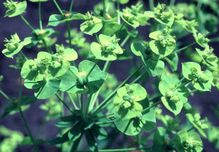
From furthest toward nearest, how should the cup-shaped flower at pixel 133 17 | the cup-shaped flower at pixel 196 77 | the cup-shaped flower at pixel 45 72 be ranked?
the cup-shaped flower at pixel 133 17 < the cup-shaped flower at pixel 196 77 < the cup-shaped flower at pixel 45 72

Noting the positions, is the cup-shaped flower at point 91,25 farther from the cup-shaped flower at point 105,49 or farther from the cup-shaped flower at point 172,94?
the cup-shaped flower at point 172,94

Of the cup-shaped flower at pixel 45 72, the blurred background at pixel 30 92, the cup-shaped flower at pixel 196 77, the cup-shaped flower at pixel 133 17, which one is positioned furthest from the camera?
the blurred background at pixel 30 92

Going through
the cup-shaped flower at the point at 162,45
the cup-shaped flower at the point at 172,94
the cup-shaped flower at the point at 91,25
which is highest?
the cup-shaped flower at the point at 91,25

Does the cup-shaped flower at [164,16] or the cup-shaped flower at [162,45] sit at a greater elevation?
the cup-shaped flower at [164,16]

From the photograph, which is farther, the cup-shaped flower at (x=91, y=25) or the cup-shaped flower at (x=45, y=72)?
the cup-shaped flower at (x=91, y=25)

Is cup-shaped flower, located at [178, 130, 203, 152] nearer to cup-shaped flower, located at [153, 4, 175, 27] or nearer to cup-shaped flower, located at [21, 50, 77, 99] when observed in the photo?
cup-shaped flower, located at [153, 4, 175, 27]

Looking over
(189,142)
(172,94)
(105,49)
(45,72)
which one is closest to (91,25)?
(105,49)

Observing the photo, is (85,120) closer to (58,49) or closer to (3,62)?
(58,49)

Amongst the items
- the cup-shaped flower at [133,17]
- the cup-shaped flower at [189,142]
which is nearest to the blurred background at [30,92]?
the cup-shaped flower at [133,17]

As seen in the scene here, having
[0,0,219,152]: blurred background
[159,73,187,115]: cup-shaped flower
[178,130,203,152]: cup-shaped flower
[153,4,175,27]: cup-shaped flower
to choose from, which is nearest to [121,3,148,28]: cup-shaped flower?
[153,4,175,27]: cup-shaped flower

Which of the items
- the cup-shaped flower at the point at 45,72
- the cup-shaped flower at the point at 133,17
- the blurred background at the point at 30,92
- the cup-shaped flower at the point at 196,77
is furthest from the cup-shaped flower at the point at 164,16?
the blurred background at the point at 30,92

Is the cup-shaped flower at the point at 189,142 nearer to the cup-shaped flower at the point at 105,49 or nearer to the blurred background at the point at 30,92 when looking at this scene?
the cup-shaped flower at the point at 105,49
